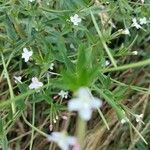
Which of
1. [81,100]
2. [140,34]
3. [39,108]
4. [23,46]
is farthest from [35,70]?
[81,100]

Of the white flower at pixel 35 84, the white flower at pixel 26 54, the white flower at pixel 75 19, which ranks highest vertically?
the white flower at pixel 75 19

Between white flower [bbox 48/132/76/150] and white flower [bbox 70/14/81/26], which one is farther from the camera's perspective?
white flower [bbox 70/14/81/26]

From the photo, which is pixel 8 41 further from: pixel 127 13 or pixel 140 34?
pixel 140 34

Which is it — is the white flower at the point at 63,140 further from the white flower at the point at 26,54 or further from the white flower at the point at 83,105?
the white flower at the point at 26,54

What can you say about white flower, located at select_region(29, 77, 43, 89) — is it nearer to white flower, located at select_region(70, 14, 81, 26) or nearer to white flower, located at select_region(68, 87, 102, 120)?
white flower, located at select_region(70, 14, 81, 26)

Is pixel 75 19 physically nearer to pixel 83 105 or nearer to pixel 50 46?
pixel 50 46

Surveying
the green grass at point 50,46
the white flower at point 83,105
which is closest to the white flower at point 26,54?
the green grass at point 50,46

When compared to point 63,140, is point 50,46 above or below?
above

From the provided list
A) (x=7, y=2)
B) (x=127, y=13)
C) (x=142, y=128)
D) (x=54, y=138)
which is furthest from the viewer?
(x=142, y=128)

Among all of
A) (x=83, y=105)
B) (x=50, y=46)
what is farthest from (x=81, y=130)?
(x=50, y=46)

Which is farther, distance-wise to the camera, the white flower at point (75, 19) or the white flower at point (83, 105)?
the white flower at point (75, 19)

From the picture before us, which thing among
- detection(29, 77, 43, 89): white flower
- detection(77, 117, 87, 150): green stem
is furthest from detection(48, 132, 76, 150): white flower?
detection(29, 77, 43, 89): white flower
